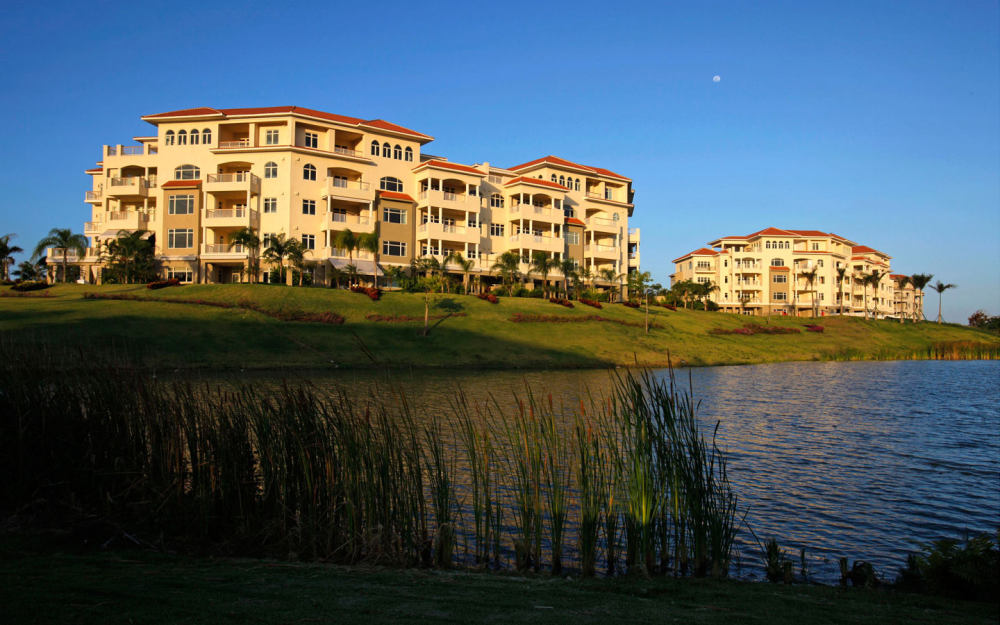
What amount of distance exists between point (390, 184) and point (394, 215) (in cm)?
346

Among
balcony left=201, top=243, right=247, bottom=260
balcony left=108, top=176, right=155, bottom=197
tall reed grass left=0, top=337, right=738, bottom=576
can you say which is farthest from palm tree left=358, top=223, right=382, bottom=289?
tall reed grass left=0, top=337, right=738, bottom=576

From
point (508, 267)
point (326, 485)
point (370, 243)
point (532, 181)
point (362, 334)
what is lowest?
point (326, 485)

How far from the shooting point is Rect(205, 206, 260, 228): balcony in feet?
180

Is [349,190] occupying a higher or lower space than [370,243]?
higher

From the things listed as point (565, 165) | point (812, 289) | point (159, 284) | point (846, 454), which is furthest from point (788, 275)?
point (846, 454)

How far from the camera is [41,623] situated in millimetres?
4621

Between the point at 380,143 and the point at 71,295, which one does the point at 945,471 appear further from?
the point at 380,143

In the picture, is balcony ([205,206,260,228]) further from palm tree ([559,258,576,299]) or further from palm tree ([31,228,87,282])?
palm tree ([559,258,576,299])

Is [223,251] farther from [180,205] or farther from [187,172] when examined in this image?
[187,172]

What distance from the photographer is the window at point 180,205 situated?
184 feet

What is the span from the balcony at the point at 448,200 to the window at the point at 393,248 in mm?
4301

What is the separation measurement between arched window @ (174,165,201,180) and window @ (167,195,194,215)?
2.74 metres

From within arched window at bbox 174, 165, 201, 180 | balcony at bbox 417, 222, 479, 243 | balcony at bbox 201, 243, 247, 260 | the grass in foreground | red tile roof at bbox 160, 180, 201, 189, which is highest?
arched window at bbox 174, 165, 201, 180

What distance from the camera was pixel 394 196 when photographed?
60438 mm
